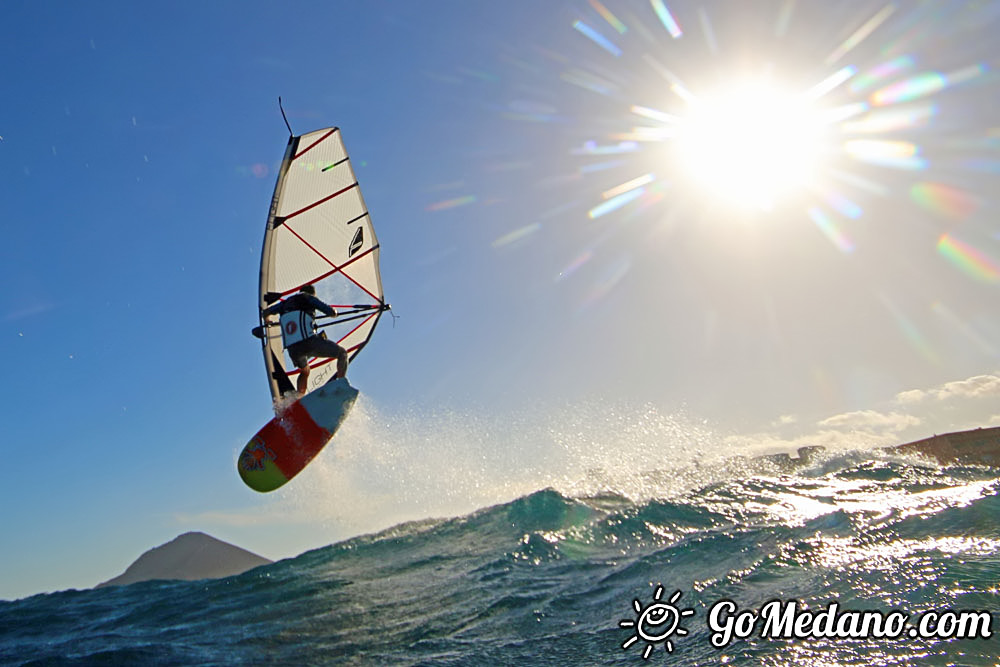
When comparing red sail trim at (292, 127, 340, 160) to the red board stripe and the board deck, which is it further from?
the red board stripe

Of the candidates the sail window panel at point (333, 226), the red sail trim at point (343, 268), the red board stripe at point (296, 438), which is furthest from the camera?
the red sail trim at point (343, 268)

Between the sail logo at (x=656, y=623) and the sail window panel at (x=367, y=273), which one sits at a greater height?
the sail window panel at (x=367, y=273)

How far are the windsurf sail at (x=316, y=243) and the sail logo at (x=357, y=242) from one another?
0.02 meters

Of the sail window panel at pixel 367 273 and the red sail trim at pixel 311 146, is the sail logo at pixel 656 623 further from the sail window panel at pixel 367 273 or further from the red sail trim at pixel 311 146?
the red sail trim at pixel 311 146

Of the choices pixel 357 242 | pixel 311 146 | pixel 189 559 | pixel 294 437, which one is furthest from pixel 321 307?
pixel 189 559

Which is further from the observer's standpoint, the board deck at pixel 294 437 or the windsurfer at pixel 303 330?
the windsurfer at pixel 303 330

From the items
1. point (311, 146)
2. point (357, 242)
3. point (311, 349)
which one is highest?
point (311, 146)

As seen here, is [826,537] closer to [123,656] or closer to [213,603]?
[123,656]

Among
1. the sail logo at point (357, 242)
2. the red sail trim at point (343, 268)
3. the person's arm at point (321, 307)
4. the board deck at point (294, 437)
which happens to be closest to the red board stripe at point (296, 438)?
the board deck at point (294, 437)

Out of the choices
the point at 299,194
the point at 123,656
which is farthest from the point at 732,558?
the point at 299,194

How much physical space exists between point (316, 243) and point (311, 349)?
3.69 m

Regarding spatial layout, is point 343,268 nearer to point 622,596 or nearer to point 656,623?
point 622,596

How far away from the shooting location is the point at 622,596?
5281 millimetres

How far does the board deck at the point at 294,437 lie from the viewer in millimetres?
8844
